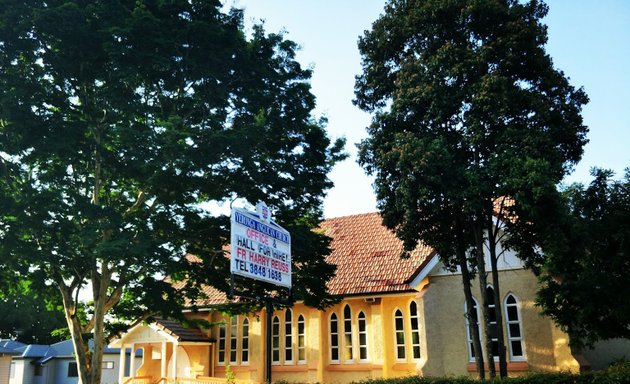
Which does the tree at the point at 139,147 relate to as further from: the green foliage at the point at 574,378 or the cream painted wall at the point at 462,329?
the green foliage at the point at 574,378

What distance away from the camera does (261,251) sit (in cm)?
1298

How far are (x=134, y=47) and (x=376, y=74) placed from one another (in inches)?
305

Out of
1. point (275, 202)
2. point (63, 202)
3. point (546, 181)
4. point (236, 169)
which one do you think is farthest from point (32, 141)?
point (546, 181)

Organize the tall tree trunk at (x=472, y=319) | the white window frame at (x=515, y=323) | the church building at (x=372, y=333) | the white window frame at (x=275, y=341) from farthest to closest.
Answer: the white window frame at (x=275, y=341) < the church building at (x=372, y=333) < the white window frame at (x=515, y=323) < the tall tree trunk at (x=472, y=319)

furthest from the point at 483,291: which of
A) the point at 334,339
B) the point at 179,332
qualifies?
the point at 179,332

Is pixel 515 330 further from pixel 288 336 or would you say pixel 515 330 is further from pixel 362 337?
pixel 288 336

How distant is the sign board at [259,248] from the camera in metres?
12.0

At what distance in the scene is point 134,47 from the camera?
1530 cm

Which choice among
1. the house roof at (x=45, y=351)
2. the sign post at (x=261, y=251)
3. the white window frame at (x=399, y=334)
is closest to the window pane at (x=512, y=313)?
the white window frame at (x=399, y=334)

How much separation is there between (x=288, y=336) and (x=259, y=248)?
14610 millimetres

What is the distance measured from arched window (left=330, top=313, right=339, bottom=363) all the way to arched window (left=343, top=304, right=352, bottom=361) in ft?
1.34

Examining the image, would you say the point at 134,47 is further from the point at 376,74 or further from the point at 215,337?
the point at 215,337

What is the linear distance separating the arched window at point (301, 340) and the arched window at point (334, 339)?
51.7 inches

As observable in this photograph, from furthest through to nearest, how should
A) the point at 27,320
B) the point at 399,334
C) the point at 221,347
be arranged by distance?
the point at 27,320
the point at 221,347
the point at 399,334
